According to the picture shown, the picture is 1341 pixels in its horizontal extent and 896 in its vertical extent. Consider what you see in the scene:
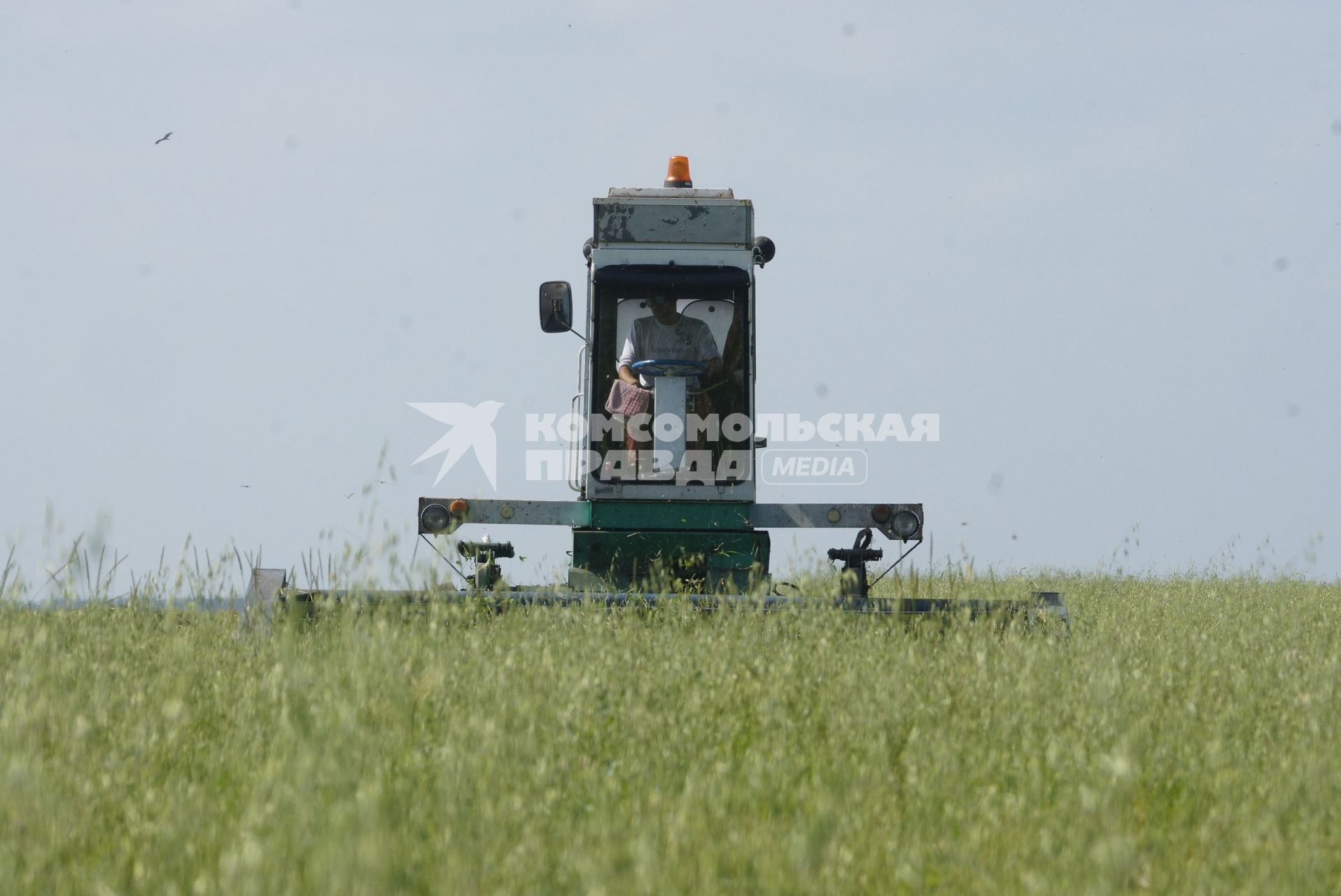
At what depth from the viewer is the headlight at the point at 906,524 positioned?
26.9 feet

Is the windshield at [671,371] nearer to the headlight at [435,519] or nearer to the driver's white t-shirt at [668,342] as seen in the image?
the driver's white t-shirt at [668,342]

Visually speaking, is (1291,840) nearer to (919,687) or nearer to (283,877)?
(919,687)

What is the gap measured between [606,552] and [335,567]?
292cm

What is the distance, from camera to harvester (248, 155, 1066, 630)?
328 inches

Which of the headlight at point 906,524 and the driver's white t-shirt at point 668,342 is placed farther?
the driver's white t-shirt at point 668,342

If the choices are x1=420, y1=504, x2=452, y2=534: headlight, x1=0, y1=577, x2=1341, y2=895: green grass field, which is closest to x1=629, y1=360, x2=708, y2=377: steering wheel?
x1=420, y1=504, x2=452, y2=534: headlight

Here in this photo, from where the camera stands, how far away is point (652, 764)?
3.48m

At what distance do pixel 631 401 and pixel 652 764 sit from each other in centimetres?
573

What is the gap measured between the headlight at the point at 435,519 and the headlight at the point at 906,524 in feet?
9.98

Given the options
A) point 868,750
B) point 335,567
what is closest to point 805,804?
point 868,750

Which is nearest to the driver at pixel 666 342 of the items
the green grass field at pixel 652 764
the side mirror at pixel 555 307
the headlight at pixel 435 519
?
the side mirror at pixel 555 307

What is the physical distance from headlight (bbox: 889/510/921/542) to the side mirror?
258 centimetres

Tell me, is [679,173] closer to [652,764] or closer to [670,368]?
[670,368]

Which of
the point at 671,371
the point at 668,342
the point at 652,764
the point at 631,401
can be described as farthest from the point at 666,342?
the point at 652,764
